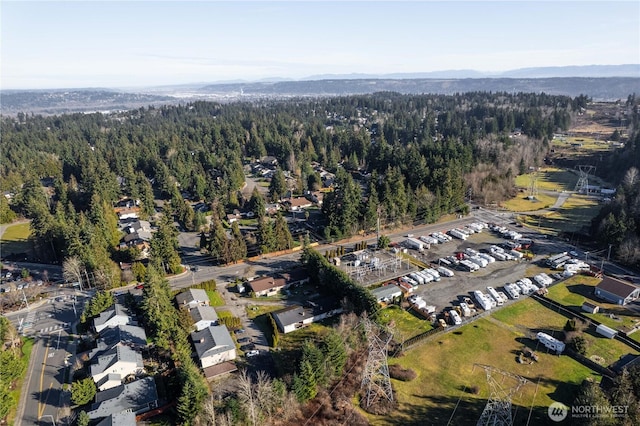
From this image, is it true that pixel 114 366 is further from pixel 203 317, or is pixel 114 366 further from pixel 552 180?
pixel 552 180

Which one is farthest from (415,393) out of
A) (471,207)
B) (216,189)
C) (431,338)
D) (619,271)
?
(216,189)

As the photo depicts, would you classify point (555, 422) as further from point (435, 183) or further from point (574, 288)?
point (435, 183)

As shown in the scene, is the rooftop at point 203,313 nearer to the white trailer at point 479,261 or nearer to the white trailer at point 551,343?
the white trailer at point 551,343

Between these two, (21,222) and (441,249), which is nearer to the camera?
(441,249)

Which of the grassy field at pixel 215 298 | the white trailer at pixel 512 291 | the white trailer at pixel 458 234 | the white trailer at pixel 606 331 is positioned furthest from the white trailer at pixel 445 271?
the grassy field at pixel 215 298

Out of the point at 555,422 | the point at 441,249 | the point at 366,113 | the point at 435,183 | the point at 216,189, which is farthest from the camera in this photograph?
the point at 366,113

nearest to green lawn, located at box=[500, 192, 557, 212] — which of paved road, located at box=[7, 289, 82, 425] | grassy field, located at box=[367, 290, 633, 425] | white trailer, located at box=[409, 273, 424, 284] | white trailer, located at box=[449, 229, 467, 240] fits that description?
white trailer, located at box=[449, 229, 467, 240]

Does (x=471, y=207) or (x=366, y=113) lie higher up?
(x=366, y=113)

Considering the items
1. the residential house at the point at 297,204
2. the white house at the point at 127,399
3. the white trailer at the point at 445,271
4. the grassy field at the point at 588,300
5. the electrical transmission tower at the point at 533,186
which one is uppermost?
the electrical transmission tower at the point at 533,186
